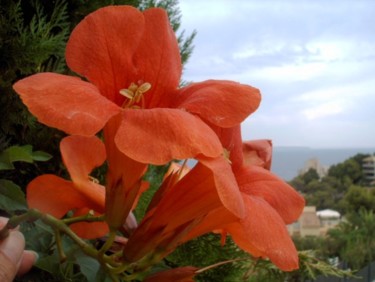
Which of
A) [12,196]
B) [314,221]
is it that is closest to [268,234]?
[12,196]

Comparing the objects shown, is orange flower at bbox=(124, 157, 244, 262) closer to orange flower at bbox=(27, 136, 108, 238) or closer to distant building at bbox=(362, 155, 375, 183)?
orange flower at bbox=(27, 136, 108, 238)

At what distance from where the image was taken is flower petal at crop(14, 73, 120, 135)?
1.34 ft

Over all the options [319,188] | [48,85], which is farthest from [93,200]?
[319,188]

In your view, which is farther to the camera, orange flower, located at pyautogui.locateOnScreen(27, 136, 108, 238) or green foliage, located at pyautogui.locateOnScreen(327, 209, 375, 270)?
green foliage, located at pyautogui.locateOnScreen(327, 209, 375, 270)

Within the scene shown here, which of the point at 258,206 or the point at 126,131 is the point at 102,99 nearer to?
the point at 126,131

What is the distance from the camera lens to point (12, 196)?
0.66 m

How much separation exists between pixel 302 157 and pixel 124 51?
35218 mm

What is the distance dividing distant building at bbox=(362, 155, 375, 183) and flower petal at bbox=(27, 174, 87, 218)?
71.6 ft

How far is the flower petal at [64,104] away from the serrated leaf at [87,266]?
0.25 m

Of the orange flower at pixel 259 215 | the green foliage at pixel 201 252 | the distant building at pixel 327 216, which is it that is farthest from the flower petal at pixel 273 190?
the distant building at pixel 327 216

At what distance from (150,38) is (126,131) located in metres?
0.16

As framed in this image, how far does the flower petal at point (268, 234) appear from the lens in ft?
1.61

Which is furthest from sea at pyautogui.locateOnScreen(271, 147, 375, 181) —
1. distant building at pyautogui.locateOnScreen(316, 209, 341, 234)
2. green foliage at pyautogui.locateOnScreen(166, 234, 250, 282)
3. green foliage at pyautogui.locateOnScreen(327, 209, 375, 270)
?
green foliage at pyautogui.locateOnScreen(166, 234, 250, 282)

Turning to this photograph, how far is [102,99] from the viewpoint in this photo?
18.1 inches
